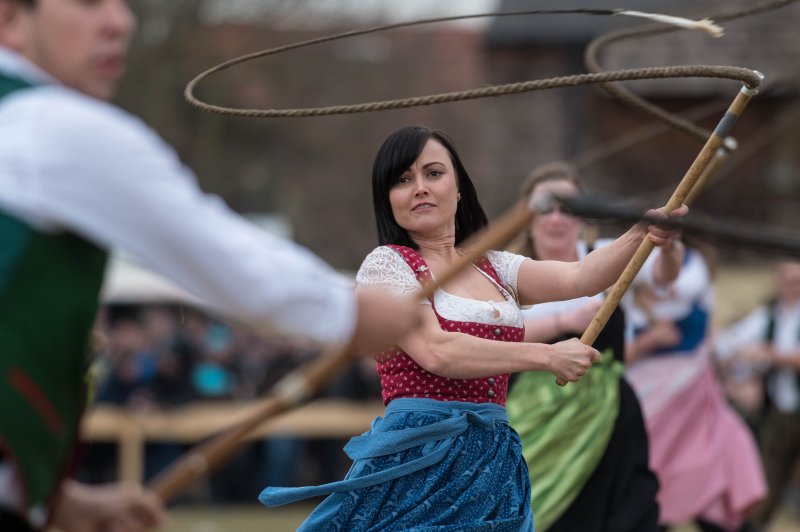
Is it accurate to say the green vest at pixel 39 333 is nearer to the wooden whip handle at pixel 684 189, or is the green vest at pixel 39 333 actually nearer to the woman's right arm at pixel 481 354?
the woman's right arm at pixel 481 354

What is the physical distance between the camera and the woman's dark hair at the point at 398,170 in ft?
13.2

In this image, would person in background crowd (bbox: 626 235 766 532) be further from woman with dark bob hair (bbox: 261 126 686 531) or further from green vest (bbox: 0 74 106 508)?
green vest (bbox: 0 74 106 508)

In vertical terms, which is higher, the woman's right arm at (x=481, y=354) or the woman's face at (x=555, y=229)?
the woman's face at (x=555, y=229)

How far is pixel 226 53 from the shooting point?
24.0 meters

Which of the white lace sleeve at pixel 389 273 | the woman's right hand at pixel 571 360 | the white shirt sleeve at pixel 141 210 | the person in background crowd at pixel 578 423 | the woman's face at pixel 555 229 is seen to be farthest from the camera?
the woman's face at pixel 555 229

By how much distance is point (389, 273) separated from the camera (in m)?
3.88

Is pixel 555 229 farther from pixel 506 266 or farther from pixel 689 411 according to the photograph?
pixel 689 411

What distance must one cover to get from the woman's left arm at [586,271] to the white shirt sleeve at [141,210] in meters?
1.75

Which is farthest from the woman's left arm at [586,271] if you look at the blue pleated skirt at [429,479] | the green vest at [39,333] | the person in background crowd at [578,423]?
the green vest at [39,333]

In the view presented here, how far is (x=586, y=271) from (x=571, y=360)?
1.27ft

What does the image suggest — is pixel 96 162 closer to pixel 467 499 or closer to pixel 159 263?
pixel 159 263

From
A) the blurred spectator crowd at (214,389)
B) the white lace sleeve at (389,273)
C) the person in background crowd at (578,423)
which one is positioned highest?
the white lace sleeve at (389,273)

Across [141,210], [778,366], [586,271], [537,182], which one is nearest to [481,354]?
[586,271]

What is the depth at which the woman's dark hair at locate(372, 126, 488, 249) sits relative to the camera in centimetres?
404
